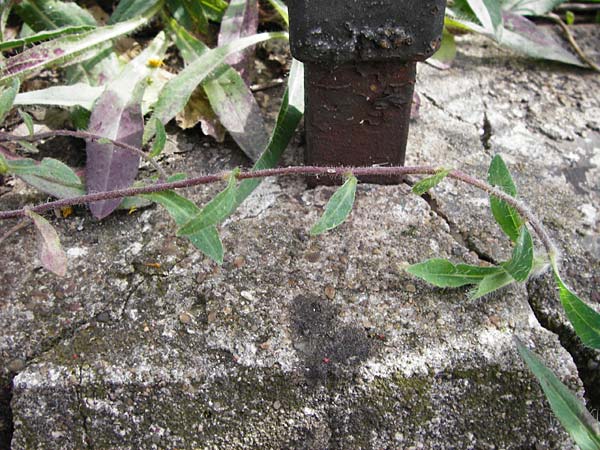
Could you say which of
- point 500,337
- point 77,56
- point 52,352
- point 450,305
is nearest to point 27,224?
point 52,352

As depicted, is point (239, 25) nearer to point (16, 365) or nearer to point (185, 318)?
point (185, 318)

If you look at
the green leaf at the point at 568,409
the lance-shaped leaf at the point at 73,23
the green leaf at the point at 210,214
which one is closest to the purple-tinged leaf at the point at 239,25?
the lance-shaped leaf at the point at 73,23

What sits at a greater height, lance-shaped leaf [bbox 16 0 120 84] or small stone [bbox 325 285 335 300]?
lance-shaped leaf [bbox 16 0 120 84]

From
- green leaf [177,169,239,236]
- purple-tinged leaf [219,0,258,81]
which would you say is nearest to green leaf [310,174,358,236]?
green leaf [177,169,239,236]

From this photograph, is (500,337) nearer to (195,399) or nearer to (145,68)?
(195,399)

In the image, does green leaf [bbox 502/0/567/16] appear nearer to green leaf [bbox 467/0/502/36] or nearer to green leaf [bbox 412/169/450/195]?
green leaf [bbox 467/0/502/36]

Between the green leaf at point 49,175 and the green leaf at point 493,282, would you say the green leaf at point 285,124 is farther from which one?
the green leaf at point 493,282
